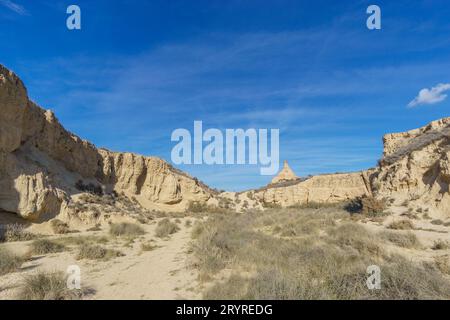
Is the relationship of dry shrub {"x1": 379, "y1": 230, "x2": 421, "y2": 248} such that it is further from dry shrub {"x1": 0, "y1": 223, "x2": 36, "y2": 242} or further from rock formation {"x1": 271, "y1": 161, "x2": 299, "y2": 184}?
rock formation {"x1": 271, "y1": 161, "x2": 299, "y2": 184}

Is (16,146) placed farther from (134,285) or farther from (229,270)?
(229,270)

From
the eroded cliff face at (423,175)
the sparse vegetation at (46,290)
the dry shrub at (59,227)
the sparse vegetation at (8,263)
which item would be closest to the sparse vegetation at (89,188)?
the dry shrub at (59,227)

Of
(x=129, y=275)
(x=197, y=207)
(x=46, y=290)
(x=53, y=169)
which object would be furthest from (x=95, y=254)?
(x=197, y=207)

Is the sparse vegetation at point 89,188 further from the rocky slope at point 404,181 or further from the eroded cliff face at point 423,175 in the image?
the eroded cliff face at point 423,175

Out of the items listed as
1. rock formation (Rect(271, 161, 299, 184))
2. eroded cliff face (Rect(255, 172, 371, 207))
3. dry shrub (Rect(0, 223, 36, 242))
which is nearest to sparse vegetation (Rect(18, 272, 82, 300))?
dry shrub (Rect(0, 223, 36, 242))

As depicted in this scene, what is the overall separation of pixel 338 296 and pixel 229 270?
2.64m

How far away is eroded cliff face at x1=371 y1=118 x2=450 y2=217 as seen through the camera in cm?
1667

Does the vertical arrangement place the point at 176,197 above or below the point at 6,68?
below

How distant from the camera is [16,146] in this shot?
555 inches

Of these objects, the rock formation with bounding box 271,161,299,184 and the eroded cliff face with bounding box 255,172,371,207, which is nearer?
the eroded cliff face with bounding box 255,172,371,207

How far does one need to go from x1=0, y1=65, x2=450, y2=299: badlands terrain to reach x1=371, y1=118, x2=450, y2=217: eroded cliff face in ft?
0.36

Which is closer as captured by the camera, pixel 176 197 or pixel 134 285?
pixel 134 285

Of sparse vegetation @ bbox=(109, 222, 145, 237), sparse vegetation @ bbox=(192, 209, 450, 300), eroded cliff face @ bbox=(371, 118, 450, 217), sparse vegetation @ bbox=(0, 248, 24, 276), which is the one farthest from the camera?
eroded cliff face @ bbox=(371, 118, 450, 217)
